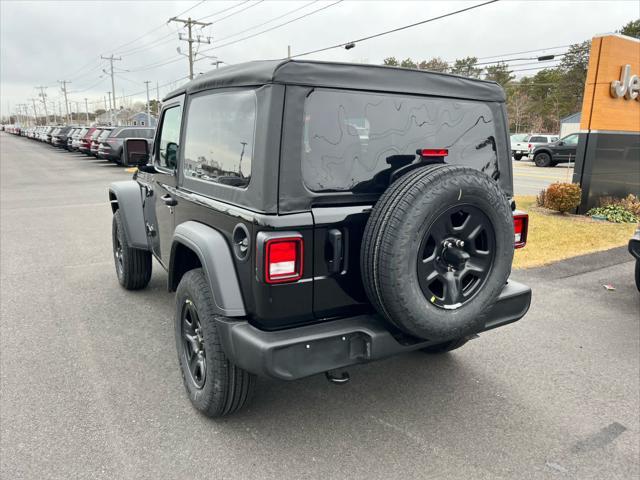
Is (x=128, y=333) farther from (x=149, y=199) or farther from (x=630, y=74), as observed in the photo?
(x=630, y=74)

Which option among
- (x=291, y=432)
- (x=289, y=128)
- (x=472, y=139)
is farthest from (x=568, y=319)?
(x=289, y=128)

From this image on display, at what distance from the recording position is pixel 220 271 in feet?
8.16

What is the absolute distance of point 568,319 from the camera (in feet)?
15.0

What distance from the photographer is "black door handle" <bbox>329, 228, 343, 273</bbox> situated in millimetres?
2404

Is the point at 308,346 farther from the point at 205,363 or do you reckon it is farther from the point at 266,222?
the point at 205,363

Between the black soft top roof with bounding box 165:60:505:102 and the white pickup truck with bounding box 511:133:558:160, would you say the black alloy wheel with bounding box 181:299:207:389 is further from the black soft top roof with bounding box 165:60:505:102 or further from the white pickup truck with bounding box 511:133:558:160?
the white pickup truck with bounding box 511:133:558:160

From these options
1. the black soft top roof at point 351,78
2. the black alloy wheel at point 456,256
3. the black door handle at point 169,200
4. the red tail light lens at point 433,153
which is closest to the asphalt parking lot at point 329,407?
the black alloy wheel at point 456,256

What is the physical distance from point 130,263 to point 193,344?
2.32 m

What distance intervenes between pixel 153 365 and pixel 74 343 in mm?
828

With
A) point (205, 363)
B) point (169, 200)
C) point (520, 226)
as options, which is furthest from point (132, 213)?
point (520, 226)

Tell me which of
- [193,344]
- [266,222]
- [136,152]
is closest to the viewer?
[266,222]

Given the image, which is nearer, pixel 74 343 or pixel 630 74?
pixel 74 343

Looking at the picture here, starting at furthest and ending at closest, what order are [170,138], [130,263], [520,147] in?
1. [520,147]
2. [130,263]
3. [170,138]

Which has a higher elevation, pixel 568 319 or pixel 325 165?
pixel 325 165
